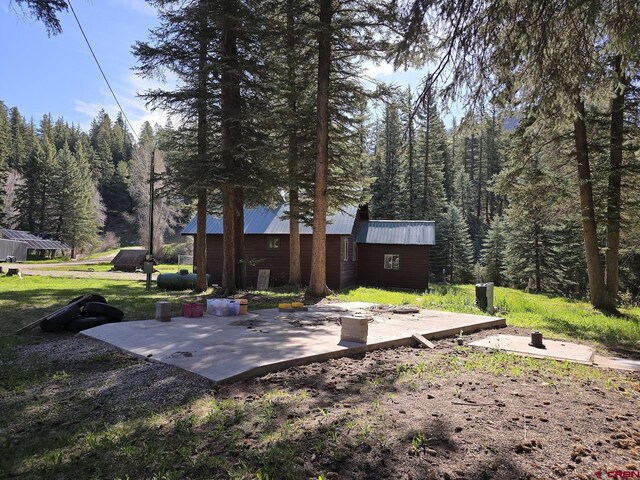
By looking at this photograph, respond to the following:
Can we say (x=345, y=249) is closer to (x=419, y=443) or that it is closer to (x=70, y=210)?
(x=419, y=443)

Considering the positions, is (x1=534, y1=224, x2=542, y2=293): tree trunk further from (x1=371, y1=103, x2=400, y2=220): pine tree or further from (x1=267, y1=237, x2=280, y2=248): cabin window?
(x1=267, y1=237, x2=280, y2=248): cabin window

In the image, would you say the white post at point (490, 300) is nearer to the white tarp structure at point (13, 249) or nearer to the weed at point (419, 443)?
the weed at point (419, 443)

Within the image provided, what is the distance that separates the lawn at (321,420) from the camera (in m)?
2.63

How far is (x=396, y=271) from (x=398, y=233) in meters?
2.14

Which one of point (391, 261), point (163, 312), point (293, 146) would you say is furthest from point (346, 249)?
point (163, 312)

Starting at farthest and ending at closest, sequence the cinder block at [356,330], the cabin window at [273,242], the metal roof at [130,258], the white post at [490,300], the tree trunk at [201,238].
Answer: the metal roof at [130,258], the cabin window at [273,242], the tree trunk at [201,238], the white post at [490,300], the cinder block at [356,330]

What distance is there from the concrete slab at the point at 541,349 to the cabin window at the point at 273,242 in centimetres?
1417

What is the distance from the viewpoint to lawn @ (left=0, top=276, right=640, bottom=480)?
2635mm

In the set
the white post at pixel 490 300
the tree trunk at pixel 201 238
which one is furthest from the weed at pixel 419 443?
the tree trunk at pixel 201 238

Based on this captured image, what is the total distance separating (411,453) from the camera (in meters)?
2.74

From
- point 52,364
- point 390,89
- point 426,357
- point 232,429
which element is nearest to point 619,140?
point 390,89

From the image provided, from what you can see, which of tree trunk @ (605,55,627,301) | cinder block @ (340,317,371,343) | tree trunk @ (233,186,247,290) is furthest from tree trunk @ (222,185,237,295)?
tree trunk @ (605,55,627,301)

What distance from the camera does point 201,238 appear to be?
14172mm

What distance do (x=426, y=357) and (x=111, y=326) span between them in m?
Result: 5.43
